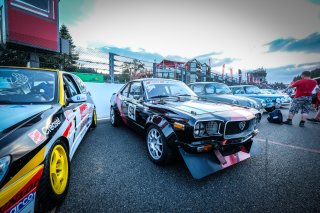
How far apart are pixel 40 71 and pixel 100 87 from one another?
3894mm

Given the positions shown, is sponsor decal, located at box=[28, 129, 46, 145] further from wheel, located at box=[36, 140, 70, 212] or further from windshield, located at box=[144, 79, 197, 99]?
windshield, located at box=[144, 79, 197, 99]

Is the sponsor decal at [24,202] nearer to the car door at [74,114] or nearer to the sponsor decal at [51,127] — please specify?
the sponsor decal at [51,127]

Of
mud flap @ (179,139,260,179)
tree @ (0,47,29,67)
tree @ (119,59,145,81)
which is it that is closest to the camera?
mud flap @ (179,139,260,179)

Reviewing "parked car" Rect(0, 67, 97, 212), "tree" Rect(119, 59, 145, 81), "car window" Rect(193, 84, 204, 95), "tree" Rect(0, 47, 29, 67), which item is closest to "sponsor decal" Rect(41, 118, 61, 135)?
"parked car" Rect(0, 67, 97, 212)

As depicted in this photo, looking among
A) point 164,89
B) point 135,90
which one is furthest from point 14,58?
point 164,89

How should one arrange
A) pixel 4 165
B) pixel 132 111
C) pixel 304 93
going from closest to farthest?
pixel 4 165
pixel 132 111
pixel 304 93

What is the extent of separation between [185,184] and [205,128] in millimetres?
789

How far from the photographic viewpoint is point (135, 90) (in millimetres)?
3689

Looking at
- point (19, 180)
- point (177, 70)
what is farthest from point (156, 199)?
point (177, 70)

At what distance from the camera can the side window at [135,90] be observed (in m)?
3.49

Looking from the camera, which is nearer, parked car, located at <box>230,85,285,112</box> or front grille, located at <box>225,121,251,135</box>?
front grille, located at <box>225,121,251,135</box>

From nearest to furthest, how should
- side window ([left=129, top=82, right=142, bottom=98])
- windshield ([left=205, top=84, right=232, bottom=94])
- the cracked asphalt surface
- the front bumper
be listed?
the front bumper < the cracked asphalt surface < side window ([left=129, top=82, right=142, bottom=98]) < windshield ([left=205, top=84, right=232, bottom=94])

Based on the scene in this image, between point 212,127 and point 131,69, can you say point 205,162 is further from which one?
point 131,69

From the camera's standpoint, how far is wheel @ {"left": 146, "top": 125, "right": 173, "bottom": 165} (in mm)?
2340
